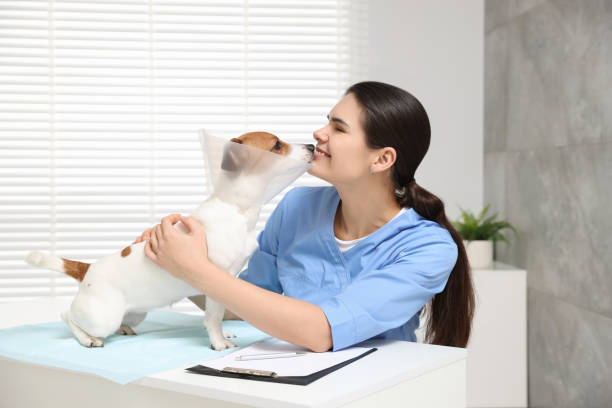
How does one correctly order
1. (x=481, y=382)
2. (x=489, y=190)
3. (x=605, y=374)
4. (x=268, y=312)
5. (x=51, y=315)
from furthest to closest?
(x=489, y=190) < (x=481, y=382) < (x=605, y=374) < (x=51, y=315) < (x=268, y=312)

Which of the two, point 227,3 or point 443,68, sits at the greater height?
point 227,3

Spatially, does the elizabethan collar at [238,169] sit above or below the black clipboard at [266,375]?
above

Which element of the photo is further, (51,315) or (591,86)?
(591,86)

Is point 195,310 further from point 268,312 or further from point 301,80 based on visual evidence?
point 268,312

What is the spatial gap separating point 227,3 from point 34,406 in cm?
236

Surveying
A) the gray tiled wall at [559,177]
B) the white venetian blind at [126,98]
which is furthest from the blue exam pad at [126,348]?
the white venetian blind at [126,98]

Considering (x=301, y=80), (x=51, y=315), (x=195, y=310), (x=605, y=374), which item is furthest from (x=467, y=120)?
(x=51, y=315)

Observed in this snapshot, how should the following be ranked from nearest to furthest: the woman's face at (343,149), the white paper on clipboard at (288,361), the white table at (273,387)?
the white table at (273,387), the white paper on clipboard at (288,361), the woman's face at (343,149)

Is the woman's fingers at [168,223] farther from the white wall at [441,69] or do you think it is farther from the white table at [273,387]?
the white wall at [441,69]

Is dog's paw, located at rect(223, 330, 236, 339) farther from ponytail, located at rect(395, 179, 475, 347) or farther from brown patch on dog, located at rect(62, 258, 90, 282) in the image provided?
ponytail, located at rect(395, 179, 475, 347)

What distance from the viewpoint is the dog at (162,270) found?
1.19m

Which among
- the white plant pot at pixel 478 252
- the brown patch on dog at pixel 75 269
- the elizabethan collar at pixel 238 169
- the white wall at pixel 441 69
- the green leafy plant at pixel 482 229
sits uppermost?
the white wall at pixel 441 69

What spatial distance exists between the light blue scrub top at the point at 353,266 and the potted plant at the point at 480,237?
1.34 metres

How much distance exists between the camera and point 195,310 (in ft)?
10.3
